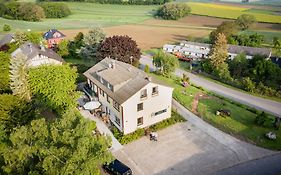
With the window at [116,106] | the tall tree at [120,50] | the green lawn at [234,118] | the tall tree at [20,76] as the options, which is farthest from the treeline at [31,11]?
the window at [116,106]

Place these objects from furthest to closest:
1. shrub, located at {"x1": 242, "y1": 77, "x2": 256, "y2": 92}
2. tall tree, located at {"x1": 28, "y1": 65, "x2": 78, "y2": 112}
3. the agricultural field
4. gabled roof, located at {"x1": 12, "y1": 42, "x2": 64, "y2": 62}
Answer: the agricultural field < gabled roof, located at {"x1": 12, "y1": 42, "x2": 64, "y2": 62} < shrub, located at {"x1": 242, "y1": 77, "x2": 256, "y2": 92} < tall tree, located at {"x1": 28, "y1": 65, "x2": 78, "y2": 112}

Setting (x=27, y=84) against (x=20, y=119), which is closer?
(x=20, y=119)

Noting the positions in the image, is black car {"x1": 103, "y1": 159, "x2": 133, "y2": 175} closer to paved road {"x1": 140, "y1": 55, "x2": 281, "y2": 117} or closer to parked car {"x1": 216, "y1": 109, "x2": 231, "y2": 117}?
→ parked car {"x1": 216, "y1": 109, "x2": 231, "y2": 117}

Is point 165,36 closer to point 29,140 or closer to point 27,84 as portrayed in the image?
point 27,84

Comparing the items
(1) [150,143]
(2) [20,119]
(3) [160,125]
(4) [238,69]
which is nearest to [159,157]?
(1) [150,143]

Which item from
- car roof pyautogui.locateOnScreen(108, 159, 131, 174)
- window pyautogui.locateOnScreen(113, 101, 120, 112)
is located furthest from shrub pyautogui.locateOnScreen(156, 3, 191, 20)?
car roof pyautogui.locateOnScreen(108, 159, 131, 174)

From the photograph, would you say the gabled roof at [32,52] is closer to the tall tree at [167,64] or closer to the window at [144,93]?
the tall tree at [167,64]
